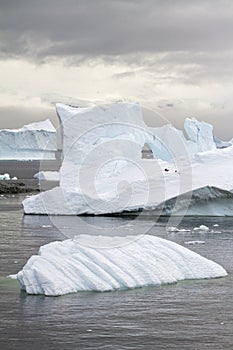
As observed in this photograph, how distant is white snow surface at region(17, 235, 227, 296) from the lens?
1298 cm

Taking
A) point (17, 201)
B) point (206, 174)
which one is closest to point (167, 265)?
point (206, 174)

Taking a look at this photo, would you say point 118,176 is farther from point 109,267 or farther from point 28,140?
point 28,140

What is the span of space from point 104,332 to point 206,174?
1753 centimetres

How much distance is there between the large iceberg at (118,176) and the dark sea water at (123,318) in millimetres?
10884

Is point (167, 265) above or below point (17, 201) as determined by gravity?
above

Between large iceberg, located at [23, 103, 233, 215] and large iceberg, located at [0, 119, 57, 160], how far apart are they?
→ 4729 cm

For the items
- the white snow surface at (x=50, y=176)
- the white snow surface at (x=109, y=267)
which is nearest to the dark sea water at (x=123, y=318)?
the white snow surface at (x=109, y=267)

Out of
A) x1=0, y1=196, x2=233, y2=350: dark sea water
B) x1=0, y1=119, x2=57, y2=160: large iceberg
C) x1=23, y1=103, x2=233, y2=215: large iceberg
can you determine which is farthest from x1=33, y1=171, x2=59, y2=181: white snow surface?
x1=0, y1=196, x2=233, y2=350: dark sea water

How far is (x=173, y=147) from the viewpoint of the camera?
40656 mm

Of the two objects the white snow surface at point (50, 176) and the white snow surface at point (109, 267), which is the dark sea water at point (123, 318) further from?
the white snow surface at point (50, 176)

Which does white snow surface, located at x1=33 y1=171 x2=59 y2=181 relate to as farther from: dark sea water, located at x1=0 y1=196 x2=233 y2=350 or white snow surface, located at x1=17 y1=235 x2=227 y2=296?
white snow surface, located at x1=17 y1=235 x2=227 y2=296

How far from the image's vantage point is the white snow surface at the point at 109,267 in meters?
13.0

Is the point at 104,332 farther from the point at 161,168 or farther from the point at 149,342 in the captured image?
the point at 161,168

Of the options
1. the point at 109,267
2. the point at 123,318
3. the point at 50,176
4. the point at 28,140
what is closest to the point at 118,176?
the point at 109,267
